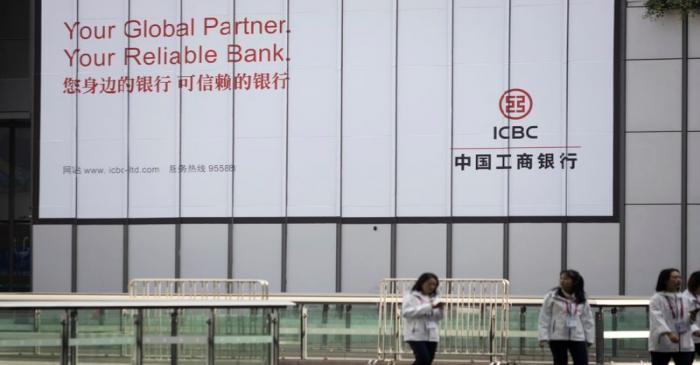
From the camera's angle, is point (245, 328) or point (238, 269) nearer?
point (245, 328)

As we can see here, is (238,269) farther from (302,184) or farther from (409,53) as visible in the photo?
(409,53)

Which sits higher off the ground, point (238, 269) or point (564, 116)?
point (564, 116)

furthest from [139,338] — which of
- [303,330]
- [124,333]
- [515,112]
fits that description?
[515,112]

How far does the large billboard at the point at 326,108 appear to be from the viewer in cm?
2742

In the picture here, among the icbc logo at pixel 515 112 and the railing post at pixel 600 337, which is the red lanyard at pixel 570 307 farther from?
the icbc logo at pixel 515 112

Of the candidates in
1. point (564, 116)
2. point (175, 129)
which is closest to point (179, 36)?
point (175, 129)

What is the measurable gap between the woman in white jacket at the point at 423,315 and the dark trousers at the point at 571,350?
4.60 ft

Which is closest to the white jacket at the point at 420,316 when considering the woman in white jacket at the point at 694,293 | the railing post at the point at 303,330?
the woman in white jacket at the point at 694,293

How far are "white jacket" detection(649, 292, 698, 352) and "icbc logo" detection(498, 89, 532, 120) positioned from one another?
14017mm

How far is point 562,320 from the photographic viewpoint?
14.2 metres

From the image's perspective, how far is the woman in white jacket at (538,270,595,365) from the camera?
14148mm

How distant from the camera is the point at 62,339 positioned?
45.6 ft

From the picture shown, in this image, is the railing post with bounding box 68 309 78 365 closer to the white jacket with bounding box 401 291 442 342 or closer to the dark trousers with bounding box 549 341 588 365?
the white jacket with bounding box 401 291 442 342

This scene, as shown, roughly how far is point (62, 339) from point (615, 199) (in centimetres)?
1615
